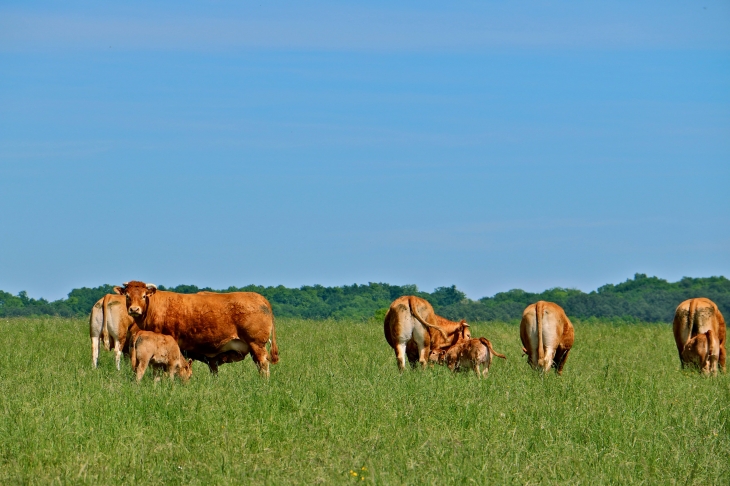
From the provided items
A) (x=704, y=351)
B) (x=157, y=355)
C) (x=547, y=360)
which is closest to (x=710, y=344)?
(x=704, y=351)

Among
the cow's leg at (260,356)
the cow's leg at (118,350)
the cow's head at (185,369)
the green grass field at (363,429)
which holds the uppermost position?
the cow's leg at (118,350)

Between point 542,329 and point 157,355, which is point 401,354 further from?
point 157,355

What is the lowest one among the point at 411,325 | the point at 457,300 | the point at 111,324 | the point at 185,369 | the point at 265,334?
the point at 185,369

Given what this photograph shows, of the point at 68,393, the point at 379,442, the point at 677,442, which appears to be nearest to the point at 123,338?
the point at 68,393

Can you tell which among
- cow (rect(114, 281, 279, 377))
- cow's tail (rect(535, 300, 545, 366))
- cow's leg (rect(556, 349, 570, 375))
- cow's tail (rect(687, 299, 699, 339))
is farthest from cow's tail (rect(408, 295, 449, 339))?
cow's tail (rect(687, 299, 699, 339))

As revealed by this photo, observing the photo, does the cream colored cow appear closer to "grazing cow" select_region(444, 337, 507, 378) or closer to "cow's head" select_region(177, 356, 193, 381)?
"grazing cow" select_region(444, 337, 507, 378)

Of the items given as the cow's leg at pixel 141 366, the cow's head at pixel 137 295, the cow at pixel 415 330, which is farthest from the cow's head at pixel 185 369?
the cow at pixel 415 330

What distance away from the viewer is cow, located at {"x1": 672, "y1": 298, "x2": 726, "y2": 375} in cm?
1487

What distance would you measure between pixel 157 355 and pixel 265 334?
203cm

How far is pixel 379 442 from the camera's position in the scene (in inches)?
311

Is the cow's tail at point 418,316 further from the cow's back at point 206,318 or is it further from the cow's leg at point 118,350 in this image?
the cow's leg at point 118,350

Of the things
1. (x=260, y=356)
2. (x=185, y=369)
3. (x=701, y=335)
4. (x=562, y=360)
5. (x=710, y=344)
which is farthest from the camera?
(x=562, y=360)

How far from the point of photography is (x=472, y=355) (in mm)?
13719

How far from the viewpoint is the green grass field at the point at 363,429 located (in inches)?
279
